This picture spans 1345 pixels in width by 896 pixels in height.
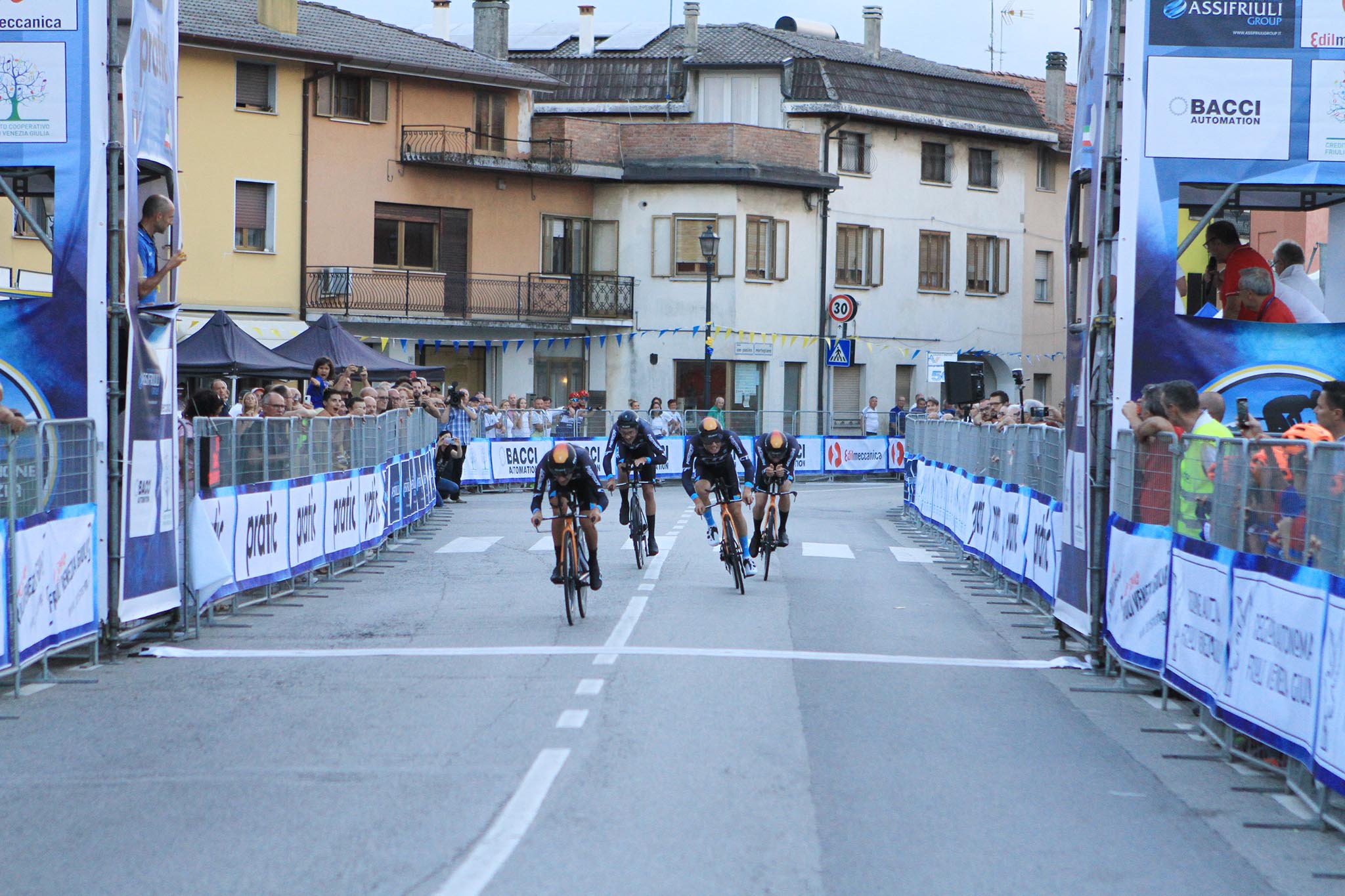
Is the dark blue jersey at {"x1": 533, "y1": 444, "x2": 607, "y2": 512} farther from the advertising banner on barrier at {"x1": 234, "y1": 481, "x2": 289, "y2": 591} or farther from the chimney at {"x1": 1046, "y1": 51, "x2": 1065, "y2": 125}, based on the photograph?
the chimney at {"x1": 1046, "y1": 51, "x2": 1065, "y2": 125}

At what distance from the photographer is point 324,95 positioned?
43.7 metres

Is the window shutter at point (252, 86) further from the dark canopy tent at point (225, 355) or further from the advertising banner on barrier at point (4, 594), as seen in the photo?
the advertising banner on barrier at point (4, 594)

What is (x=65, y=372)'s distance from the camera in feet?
38.9

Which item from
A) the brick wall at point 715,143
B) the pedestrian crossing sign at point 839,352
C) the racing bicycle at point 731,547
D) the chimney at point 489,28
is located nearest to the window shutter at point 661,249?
the brick wall at point 715,143

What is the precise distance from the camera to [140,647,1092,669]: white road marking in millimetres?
12078

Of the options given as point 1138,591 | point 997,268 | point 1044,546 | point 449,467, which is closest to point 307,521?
point 1044,546

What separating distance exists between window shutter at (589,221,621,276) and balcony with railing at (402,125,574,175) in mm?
2212

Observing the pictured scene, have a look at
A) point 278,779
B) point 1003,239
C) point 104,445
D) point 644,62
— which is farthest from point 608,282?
point 278,779

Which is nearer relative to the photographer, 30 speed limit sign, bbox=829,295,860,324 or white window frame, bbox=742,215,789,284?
30 speed limit sign, bbox=829,295,860,324

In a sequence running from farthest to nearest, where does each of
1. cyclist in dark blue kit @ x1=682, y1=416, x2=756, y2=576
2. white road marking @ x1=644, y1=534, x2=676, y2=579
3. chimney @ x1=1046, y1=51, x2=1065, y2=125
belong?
chimney @ x1=1046, y1=51, x2=1065, y2=125 → white road marking @ x1=644, y1=534, x2=676, y2=579 → cyclist in dark blue kit @ x1=682, y1=416, x2=756, y2=576

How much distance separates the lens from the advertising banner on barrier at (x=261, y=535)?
14.7 metres

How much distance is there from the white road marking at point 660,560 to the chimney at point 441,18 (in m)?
37.4

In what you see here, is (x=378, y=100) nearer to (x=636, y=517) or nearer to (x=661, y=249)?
(x=661, y=249)

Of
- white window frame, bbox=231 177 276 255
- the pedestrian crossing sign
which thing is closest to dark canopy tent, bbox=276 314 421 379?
white window frame, bbox=231 177 276 255
